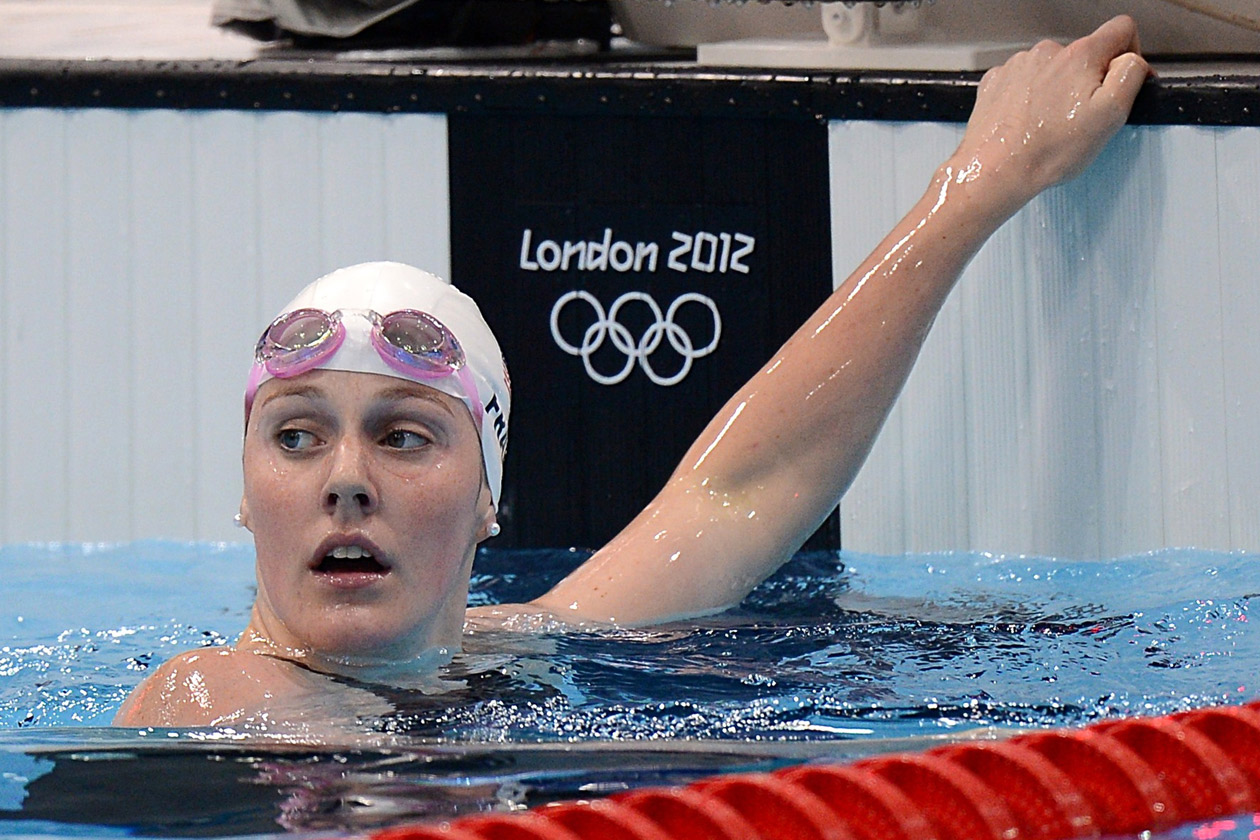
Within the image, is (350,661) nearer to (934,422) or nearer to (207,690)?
(207,690)

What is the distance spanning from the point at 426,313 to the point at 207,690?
0.52m

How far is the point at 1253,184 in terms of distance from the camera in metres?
2.91

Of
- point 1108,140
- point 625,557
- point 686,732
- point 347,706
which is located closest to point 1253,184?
point 1108,140

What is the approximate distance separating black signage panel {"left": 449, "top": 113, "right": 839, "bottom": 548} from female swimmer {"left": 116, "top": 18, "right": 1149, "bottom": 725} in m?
0.49

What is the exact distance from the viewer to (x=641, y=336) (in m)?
3.18

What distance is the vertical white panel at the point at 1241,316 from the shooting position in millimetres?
2910

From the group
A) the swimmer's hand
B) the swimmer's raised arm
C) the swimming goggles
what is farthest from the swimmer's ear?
the swimmer's hand

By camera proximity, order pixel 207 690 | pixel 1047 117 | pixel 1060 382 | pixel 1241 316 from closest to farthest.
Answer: pixel 207 690
pixel 1047 117
pixel 1241 316
pixel 1060 382

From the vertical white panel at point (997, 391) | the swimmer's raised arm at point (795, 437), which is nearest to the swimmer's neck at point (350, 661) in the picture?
the swimmer's raised arm at point (795, 437)

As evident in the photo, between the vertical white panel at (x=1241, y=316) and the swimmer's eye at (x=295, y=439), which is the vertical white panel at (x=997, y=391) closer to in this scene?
the vertical white panel at (x=1241, y=316)

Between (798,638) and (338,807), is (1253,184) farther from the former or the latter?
(338,807)

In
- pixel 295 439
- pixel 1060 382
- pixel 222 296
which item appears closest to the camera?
pixel 295 439

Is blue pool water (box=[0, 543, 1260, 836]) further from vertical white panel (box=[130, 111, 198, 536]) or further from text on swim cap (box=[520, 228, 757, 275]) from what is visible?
text on swim cap (box=[520, 228, 757, 275])

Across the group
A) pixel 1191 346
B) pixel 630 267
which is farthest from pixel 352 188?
pixel 1191 346
